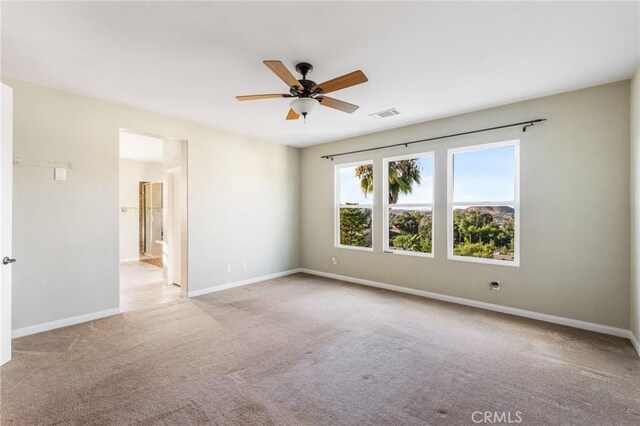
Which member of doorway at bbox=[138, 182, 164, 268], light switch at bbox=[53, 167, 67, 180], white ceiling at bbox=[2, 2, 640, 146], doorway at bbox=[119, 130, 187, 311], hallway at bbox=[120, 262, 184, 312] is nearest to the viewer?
white ceiling at bbox=[2, 2, 640, 146]

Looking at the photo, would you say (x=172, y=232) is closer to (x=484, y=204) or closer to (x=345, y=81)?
(x=345, y=81)

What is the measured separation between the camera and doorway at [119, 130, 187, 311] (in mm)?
4914

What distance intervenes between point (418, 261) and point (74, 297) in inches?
190

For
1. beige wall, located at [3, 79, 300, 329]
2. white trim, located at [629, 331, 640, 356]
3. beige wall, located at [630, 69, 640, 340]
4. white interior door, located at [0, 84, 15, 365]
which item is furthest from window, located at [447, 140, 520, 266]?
white interior door, located at [0, 84, 15, 365]

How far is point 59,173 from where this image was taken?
3553 mm

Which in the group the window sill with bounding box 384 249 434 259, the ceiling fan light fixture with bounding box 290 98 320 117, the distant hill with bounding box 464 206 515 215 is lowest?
the window sill with bounding box 384 249 434 259

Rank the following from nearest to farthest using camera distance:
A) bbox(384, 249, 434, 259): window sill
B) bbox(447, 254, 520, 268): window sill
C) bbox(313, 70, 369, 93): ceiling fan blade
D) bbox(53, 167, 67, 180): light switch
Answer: bbox(313, 70, 369, 93): ceiling fan blade
bbox(53, 167, 67, 180): light switch
bbox(447, 254, 520, 268): window sill
bbox(384, 249, 434, 259): window sill

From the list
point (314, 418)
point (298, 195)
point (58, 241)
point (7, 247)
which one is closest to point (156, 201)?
point (298, 195)

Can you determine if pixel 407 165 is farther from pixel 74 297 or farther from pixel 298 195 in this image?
pixel 74 297

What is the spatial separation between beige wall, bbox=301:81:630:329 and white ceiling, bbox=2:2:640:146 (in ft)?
1.03

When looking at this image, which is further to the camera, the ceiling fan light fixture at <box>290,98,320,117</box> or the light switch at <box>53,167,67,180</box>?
the light switch at <box>53,167,67,180</box>

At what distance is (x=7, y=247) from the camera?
2.65m

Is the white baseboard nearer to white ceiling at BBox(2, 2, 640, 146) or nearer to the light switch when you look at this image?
the light switch

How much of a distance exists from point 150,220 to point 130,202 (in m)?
0.72
